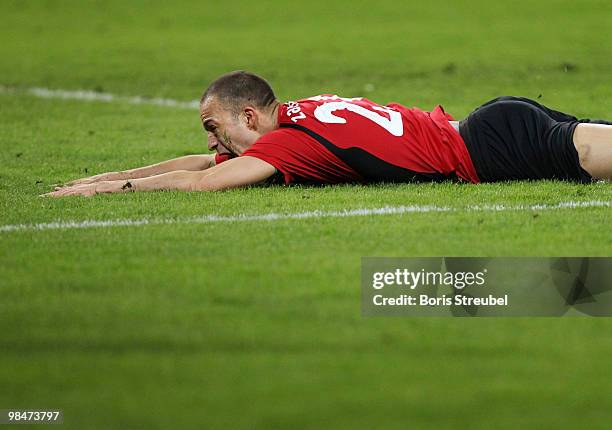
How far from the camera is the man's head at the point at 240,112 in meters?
8.89

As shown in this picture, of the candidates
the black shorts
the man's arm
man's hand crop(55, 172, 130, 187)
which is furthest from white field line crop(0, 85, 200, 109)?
the black shorts

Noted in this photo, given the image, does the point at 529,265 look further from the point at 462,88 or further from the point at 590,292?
the point at 462,88

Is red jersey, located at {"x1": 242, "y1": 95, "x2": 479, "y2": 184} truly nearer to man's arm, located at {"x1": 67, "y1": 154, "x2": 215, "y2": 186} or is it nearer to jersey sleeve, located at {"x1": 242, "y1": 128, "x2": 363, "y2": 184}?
jersey sleeve, located at {"x1": 242, "y1": 128, "x2": 363, "y2": 184}

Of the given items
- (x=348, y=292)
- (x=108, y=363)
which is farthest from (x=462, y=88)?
(x=108, y=363)

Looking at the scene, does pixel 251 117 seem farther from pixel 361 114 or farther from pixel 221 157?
pixel 361 114

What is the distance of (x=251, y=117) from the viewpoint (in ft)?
29.2

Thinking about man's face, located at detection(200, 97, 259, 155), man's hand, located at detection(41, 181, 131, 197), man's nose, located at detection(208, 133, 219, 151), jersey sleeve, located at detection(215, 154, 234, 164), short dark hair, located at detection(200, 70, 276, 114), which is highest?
short dark hair, located at detection(200, 70, 276, 114)

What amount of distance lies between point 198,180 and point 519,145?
7.26 ft

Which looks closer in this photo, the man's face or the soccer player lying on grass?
the soccer player lying on grass

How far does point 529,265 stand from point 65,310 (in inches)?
90.1

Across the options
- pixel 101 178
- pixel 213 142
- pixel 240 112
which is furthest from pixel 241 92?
pixel 101 178

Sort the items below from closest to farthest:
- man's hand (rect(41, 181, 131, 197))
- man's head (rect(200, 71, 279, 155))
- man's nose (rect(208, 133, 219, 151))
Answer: man's hand (rect(41, 181, 131, 197)) → man's head (rect(200, 71, 279, 155)) → man's nose (rect(208, 133, 219, 151))

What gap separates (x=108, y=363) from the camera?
5.10 metres

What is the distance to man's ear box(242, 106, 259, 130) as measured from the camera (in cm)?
890
